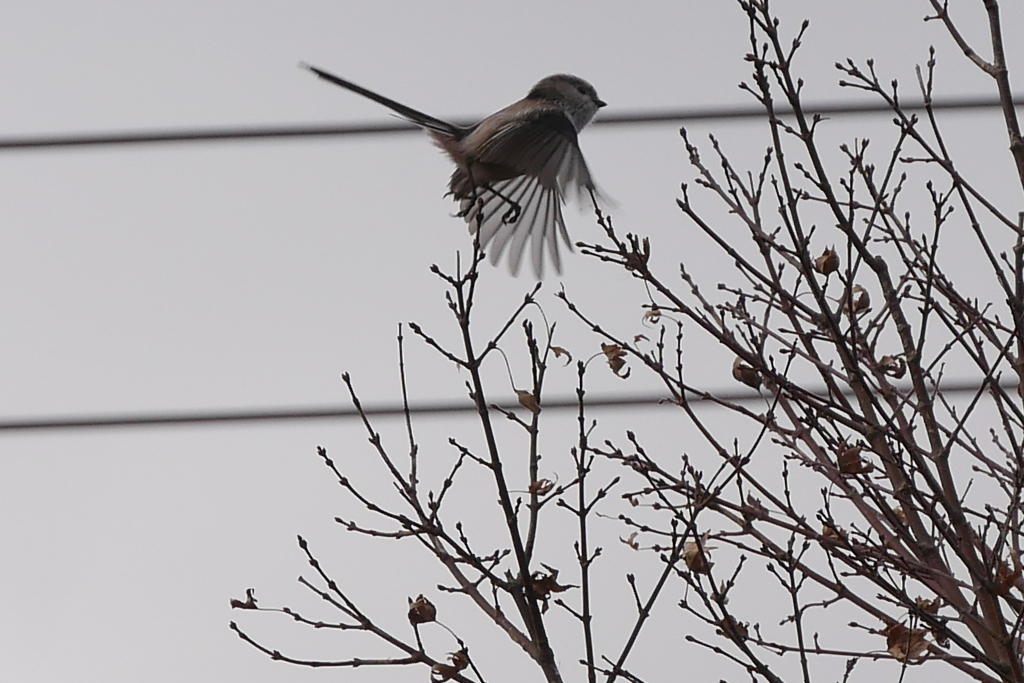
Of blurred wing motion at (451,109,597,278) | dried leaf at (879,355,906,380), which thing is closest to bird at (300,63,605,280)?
blurred wing motion at (451,109,597,278)

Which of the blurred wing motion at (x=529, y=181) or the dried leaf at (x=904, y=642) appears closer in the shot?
the dried leaf at (x=904, y=642)

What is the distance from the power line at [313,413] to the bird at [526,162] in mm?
309

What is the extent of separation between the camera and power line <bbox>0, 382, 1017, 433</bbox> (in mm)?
1310

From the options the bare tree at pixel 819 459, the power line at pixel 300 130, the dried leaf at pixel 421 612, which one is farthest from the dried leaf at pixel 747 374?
the power line at pixel 300 130

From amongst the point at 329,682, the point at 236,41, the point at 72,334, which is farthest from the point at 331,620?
the point at 236,41

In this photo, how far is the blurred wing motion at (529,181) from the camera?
94 cm

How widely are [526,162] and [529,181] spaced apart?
0.26 feet

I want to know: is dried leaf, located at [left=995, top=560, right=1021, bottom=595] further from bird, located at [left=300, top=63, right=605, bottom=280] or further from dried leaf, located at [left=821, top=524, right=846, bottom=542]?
bird, located at [left=300, top=63, right=605, bottom=280]

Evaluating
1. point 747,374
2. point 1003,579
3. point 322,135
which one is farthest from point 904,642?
point 322,135

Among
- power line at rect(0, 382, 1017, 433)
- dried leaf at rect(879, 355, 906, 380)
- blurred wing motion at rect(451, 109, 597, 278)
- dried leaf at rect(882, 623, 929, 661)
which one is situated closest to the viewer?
dried leaf at rect(882, 623, 929, 661)

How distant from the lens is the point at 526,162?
938 millimetres

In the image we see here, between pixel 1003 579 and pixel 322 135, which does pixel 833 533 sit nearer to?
pixel 1003 579

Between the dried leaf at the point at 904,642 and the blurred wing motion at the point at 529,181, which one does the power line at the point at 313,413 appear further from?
the dried leaf at the point at 904,642

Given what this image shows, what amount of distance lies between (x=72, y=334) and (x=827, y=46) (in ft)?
3.39
